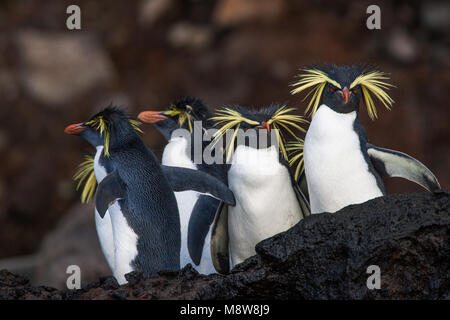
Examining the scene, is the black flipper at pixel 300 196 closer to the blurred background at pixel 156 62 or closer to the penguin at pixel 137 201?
the penguin at pixel 137 201

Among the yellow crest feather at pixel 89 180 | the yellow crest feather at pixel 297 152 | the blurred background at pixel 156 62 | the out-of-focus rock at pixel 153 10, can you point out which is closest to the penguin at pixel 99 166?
the yellow crest feather at pixel 89 180

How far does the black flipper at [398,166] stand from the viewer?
2.74m

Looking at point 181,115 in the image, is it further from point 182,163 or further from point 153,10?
point 153,10

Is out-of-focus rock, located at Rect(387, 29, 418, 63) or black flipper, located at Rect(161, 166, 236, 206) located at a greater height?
out-of-focus rock, located at Rect(387, 29, 418, 63)

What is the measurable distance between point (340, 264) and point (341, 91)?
85 cm

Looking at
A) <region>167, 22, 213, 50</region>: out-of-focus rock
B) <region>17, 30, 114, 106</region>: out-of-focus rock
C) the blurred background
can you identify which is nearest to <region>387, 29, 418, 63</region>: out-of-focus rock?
the blurred background

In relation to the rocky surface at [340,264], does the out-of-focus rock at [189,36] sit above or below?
above

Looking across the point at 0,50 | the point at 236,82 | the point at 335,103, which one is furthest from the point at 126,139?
the point at 0,50

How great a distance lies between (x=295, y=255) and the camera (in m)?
2.13

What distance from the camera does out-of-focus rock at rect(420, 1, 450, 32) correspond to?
8.36 meters

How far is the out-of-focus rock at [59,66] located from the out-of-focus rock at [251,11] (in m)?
1.75

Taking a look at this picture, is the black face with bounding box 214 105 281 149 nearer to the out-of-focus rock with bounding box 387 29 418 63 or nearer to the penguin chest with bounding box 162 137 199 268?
the penguin chest with bounding box 162 137 199 268
